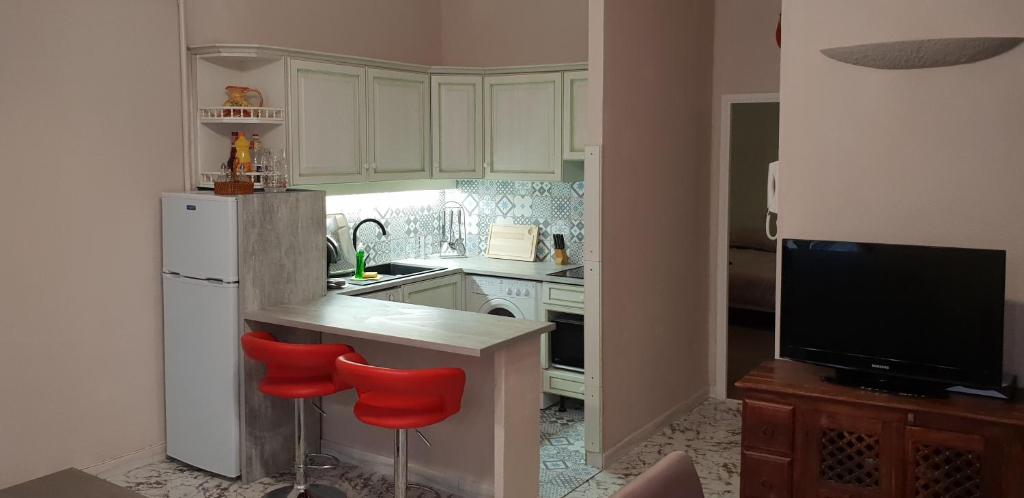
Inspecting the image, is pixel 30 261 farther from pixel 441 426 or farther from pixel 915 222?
pixel 915 222

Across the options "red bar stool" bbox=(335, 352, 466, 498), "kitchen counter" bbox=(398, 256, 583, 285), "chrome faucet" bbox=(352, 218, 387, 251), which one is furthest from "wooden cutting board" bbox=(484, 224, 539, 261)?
"red bar stool" bbox=(335, 352, 466, 498)

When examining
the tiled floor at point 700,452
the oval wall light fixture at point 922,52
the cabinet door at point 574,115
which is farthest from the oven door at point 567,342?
the oval wall light fixture at point 922,52

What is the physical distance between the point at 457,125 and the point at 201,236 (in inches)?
80.2

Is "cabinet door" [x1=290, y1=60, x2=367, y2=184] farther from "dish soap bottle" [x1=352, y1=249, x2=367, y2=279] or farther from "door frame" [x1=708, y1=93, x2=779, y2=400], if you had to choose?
"door frame" [x1=708, y1=93, x2=779, y2=400]

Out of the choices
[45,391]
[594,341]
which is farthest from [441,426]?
[45,391]

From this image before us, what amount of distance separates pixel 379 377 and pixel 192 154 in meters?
1.99

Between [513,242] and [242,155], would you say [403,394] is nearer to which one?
[242,155]

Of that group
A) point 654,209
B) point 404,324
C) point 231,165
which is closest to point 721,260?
point 654,209

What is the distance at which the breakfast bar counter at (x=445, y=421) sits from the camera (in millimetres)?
3859

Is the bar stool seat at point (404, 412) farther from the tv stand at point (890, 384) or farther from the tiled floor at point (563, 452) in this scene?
the tv stand at point (890, 384)

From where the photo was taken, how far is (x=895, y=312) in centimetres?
341

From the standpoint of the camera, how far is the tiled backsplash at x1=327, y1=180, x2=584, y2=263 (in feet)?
19.8

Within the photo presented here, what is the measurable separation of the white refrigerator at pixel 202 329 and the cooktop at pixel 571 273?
6.63 feet

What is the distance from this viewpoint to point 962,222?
3488mm
